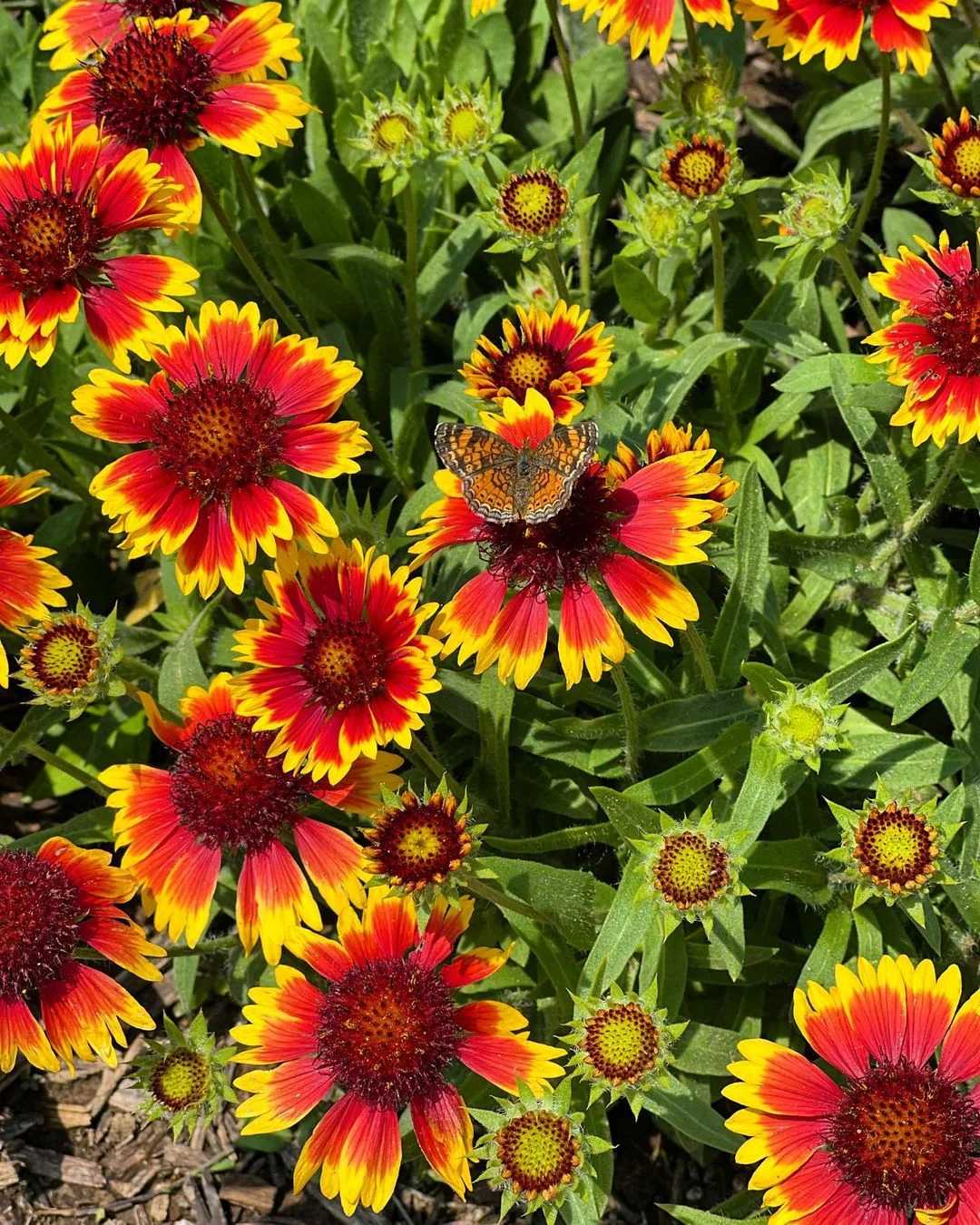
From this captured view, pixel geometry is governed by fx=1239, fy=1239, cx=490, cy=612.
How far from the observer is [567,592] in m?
2.15

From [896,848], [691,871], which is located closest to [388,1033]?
[691,871]

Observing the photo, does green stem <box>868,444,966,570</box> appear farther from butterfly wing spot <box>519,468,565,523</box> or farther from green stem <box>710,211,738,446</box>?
butterfly wing spot <box>519,468,565,523</box>

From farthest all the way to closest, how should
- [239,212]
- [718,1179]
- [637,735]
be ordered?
[239,212] → [718,1179] → [637,735]

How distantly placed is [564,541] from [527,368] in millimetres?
434

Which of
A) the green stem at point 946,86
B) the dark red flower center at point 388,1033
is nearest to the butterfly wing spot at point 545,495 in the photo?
the dark red flower center at point 388,1033

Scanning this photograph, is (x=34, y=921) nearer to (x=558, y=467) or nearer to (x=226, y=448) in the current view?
(x=226, y=448)

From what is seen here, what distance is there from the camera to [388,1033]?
2145 mm

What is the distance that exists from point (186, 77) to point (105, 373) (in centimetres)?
70

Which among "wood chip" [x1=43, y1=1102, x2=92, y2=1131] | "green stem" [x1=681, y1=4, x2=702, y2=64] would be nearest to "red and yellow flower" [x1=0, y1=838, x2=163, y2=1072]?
"wood chip" [x1=43, y1=1102, x2=92, y2=1131]

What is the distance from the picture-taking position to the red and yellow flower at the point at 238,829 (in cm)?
234

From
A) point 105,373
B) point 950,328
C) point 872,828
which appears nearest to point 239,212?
point 105,373

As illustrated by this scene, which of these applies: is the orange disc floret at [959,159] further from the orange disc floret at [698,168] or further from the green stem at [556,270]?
the green stem at [556,270]

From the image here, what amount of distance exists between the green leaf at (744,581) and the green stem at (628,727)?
0.25m

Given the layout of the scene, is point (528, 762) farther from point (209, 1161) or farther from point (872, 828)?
point (209, 1161)
